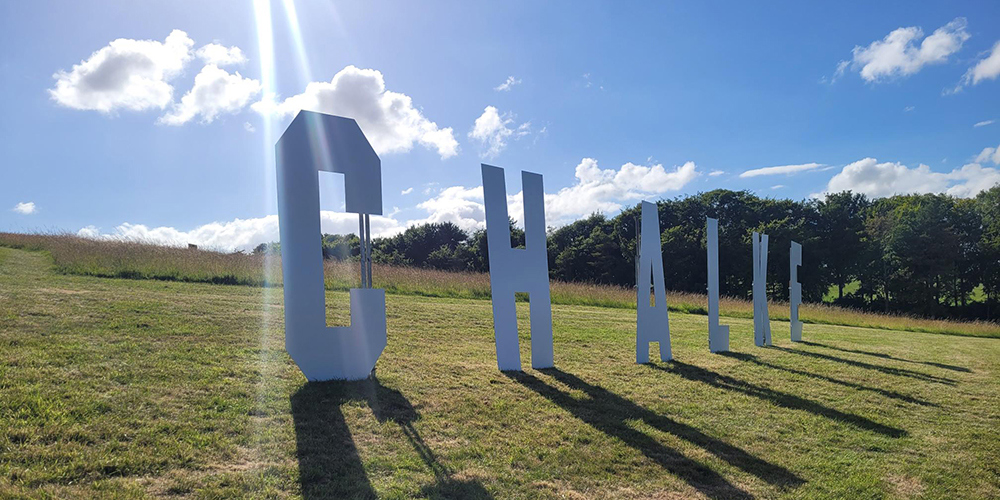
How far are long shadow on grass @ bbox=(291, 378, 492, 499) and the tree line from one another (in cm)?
2749

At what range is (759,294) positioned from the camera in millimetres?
10828

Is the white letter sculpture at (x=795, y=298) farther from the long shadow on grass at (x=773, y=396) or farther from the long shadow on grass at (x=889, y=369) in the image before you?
the long shadow on grass at (x=773, y=396)

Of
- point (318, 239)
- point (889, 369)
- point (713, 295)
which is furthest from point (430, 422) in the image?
point (889, 369)

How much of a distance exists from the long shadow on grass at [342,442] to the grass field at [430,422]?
0.05 feet

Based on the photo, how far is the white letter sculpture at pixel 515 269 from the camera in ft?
22.0

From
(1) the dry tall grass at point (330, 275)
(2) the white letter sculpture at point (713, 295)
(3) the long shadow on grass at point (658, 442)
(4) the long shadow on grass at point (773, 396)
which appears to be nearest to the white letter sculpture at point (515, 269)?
(3) the long shadow on grass at point (658, 442)

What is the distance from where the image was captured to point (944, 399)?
682 cm

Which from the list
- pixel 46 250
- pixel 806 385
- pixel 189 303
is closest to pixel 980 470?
pixel 806 385

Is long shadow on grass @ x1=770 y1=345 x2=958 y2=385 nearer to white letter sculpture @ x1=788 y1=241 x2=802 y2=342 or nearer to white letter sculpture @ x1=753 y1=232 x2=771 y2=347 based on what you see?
white letter sculpture @ x1=753 y1=232 x2=771 y2=347

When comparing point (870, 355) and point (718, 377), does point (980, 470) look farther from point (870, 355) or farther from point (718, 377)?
point (870, 355)

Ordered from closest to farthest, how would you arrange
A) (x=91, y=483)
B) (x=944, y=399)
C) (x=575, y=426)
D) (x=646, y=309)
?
(x=91, y=483) → (x=575, y=426) → (x=944, y=399) → (x=646, y=309)

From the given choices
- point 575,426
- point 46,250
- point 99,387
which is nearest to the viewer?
point 99,387

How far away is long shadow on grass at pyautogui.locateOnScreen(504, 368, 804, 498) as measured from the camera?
378 cm

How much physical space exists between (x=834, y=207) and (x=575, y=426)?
42.6 metres
